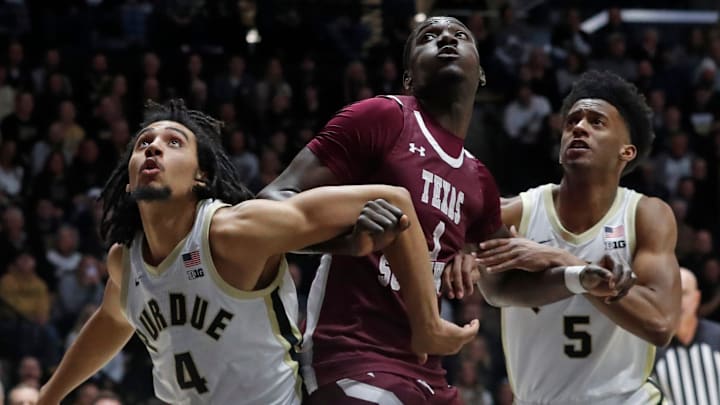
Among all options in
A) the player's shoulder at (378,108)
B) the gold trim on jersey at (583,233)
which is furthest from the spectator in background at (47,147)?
the player's shoulder at (378,108)

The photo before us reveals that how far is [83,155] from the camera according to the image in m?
10.9

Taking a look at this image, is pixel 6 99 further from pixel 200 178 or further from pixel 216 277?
pixel 216 277

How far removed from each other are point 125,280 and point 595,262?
6.75 feet

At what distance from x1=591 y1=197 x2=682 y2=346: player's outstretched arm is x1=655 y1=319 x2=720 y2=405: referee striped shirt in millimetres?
2204

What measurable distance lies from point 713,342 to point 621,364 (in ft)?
8.16

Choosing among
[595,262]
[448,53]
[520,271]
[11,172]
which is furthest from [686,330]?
[11,172]

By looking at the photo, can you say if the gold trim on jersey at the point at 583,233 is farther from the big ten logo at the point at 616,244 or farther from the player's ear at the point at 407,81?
the player's ear at the point at 407,81

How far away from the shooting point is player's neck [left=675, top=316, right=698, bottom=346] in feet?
24.1

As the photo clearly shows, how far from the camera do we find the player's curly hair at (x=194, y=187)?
4.22 m

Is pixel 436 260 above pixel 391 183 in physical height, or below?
below

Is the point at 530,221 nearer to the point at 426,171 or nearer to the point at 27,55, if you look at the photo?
the point at 426,171

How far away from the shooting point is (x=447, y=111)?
4.34 metres

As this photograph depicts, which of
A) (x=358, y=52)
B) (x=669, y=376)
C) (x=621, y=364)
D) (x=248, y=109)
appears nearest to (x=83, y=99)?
(x=248, y=109)

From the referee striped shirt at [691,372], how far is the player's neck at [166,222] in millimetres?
4037
